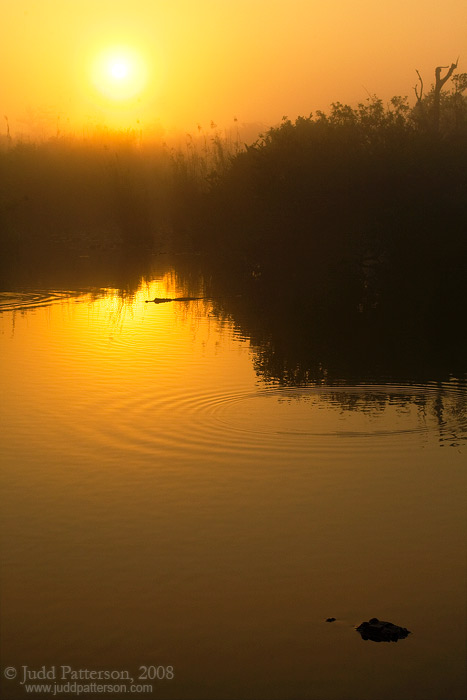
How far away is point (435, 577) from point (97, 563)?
9.05 feet

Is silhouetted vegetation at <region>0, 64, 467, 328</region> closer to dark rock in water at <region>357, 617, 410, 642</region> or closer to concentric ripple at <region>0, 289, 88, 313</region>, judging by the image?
concentric ripple at <region>0, 289, 88, 313</region>

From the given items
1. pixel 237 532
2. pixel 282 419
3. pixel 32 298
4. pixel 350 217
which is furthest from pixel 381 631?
pixel 350 217

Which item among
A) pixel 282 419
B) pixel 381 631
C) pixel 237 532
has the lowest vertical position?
pixel 381 631

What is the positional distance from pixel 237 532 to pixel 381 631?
7.39 feet

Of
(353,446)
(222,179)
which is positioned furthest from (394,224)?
(353,446)

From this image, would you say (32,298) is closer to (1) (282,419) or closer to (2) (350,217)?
(2) (350,217)

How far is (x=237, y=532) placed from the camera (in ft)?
27.8

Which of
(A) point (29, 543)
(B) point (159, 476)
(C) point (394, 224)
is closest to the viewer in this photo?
(A) point (29, 543)

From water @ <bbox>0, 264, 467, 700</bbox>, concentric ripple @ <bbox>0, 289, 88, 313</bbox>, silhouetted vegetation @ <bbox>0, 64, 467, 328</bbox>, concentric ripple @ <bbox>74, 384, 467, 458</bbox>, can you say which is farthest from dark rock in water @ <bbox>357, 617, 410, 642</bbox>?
concentric ripple @ <bbox>0, 289, 88, 313</bbox>

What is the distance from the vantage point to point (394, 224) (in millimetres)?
39750

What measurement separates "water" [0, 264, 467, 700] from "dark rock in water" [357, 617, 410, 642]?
0.08m

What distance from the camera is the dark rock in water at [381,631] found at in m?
6.42

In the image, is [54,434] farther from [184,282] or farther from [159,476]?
[184,282]

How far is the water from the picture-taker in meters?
6.19
